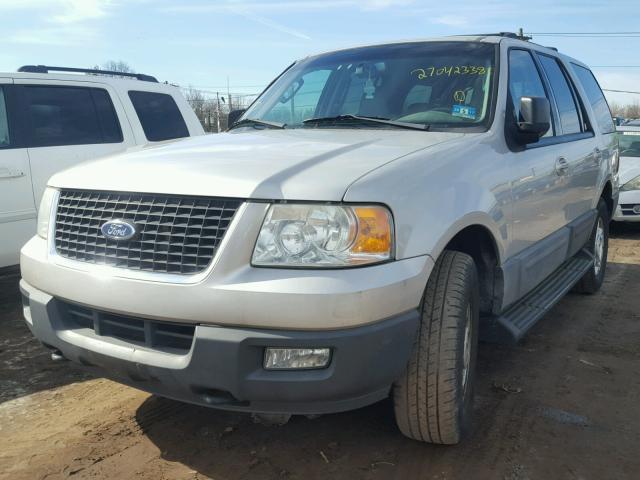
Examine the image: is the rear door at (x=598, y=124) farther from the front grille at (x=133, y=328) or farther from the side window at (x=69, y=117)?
the side window at (x=69, y=117)

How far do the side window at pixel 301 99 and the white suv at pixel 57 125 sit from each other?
197 cm

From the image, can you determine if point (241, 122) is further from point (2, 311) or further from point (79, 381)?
point (2, 311)

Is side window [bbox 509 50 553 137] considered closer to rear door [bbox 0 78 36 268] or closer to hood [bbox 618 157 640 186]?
rear door [bbox 0 78 36 268]

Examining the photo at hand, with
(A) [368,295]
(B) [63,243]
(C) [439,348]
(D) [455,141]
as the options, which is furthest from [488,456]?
(B) [63,243]

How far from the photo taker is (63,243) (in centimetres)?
282

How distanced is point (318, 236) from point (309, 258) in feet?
0.30

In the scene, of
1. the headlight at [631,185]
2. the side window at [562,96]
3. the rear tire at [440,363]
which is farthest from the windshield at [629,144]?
the rear tire at [440,363]

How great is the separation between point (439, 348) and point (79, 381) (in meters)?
2.34

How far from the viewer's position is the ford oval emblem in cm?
249

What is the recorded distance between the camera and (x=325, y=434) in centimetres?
309

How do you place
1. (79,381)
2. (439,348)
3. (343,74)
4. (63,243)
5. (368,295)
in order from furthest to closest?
1. (343,74)
2. (79,381)
3. (63,243)
4. (439,348)
5. (368,295)

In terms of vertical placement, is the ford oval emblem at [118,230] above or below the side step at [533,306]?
above

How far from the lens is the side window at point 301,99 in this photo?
3.90m

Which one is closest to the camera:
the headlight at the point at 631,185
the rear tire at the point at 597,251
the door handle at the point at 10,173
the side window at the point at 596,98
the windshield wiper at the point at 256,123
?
the windshield wiper at the point at 256,123
